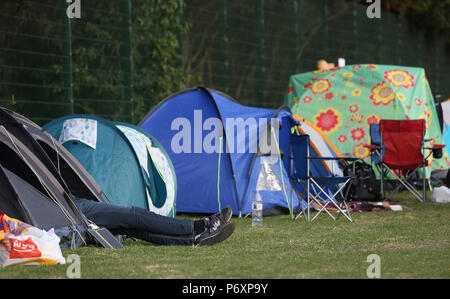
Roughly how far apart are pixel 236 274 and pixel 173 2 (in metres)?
6.99

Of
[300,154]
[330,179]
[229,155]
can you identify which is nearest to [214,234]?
[330,179]

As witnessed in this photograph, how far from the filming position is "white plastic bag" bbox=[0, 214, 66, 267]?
4270 mm

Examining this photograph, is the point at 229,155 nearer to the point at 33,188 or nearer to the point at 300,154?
the point at 300,154

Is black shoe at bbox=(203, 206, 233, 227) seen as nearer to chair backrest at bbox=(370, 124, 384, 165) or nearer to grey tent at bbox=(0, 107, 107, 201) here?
grey tent at bbox=(0, 107, 107, 201)

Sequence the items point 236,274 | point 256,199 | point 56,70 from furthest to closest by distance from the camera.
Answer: point 56,70 → point 256,199 → point 236,274

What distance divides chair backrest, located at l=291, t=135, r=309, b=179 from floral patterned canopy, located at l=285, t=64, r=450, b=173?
3142 millimetres

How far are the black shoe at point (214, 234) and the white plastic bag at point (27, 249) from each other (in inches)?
41.7

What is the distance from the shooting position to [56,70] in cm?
863

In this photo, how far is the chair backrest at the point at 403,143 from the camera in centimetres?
859

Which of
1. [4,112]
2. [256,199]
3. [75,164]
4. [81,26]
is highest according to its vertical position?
[81,26]

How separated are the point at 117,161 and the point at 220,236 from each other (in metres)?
1.66

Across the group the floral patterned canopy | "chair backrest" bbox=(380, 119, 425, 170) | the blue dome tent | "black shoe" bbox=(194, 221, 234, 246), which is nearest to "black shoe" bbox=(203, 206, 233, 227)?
"black shoe" bbox=(194, 221, 234, 246)
